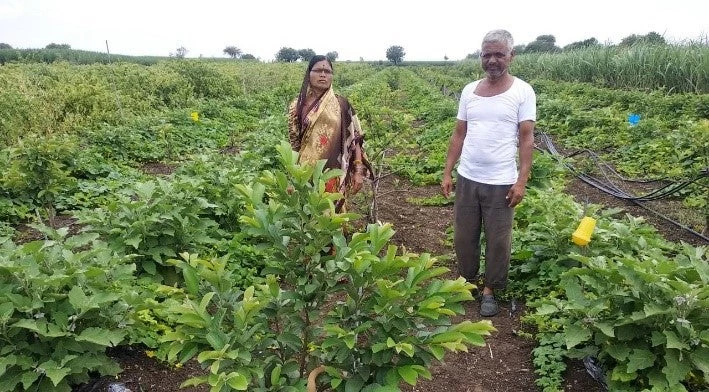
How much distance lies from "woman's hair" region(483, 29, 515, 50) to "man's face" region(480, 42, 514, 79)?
0.02 metres

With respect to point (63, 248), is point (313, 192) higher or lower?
higher

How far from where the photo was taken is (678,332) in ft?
8.21

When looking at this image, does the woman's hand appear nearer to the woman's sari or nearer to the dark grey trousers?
the woman's sari

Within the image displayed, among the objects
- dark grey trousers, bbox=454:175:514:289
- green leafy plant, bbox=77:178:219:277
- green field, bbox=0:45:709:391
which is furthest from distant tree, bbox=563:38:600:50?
green leafy plant, bbox=77:178:219:277

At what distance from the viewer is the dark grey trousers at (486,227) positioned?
3595 mm

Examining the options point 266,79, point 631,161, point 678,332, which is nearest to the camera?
point 678,332

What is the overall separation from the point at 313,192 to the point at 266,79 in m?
23.1

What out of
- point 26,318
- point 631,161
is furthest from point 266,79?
point 26,318

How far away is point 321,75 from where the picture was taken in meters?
3.73

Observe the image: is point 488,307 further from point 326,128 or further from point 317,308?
point 317,308

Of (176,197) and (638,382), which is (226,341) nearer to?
(638,382)

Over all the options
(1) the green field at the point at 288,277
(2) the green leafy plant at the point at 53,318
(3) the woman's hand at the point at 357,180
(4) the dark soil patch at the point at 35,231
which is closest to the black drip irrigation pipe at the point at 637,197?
(1) the green field at the point at 288,277

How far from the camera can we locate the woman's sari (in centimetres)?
384

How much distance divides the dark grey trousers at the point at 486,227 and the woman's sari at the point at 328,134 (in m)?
0.88
